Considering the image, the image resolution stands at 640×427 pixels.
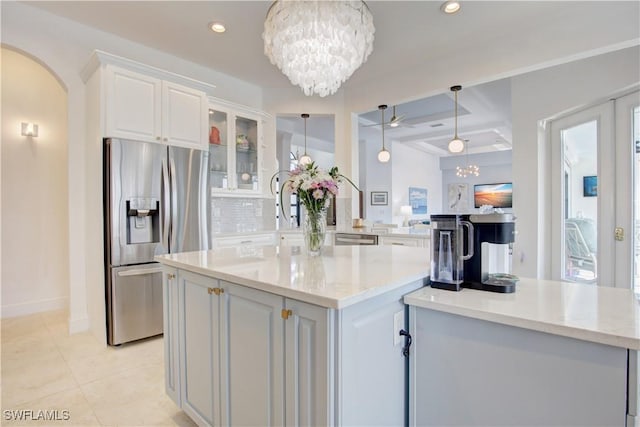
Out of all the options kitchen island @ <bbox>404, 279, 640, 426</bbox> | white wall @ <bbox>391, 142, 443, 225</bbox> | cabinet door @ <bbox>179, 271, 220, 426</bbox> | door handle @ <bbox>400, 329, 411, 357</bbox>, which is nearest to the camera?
kitchen island @ <bbox>404, 279, 640, 426</bbox>

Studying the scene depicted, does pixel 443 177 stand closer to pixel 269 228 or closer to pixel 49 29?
pixel 269 228

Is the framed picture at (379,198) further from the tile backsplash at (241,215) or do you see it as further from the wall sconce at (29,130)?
the wall sconce at (29,130)

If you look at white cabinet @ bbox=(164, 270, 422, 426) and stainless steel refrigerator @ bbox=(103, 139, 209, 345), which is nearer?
white cabinet @ bbox=(164, 270, 422, 426)

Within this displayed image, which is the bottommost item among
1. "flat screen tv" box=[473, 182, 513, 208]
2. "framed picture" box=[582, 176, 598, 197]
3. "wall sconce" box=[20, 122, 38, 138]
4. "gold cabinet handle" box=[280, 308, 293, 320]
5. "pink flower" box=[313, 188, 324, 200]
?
"gold cabinet handle" box=[280, 308, 293, 320]

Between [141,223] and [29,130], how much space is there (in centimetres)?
198

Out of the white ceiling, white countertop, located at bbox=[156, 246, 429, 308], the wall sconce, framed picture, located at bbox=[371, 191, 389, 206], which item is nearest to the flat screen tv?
framed picture, located at bbox=[371, 191, 389, 206]

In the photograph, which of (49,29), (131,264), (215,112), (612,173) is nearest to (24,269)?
(131,264)

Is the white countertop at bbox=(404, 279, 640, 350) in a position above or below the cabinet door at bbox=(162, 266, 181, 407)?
above

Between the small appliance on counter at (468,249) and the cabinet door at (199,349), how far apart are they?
1.04 m

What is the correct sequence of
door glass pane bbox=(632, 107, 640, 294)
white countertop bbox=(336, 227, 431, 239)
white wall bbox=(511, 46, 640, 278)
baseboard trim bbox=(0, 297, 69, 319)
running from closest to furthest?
door glass pane bbox=(632, 107, 640, 294), white wall bbox=(511, 46, 640, 278), baseboard trim bbox=(0, 297, 69, 319), white countertop bbox=(336, 227, 431, 239)

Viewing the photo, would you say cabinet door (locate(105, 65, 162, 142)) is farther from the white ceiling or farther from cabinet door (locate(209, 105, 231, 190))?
cabinet door (locate(209, 105, 231, 190))

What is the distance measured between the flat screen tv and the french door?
262 inches

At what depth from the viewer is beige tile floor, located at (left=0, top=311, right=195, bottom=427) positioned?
5.98 ft

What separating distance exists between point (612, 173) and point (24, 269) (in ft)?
19.8
